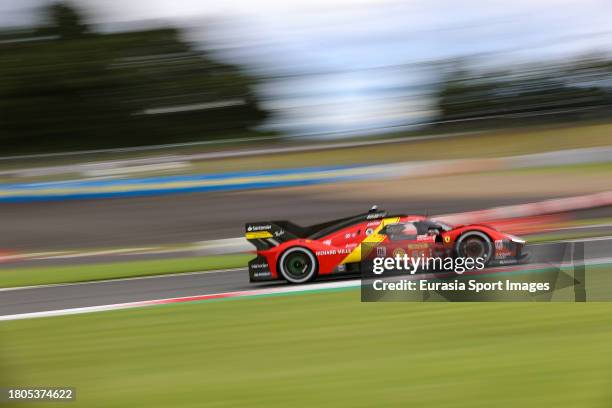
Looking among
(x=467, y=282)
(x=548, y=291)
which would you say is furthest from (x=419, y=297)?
(x=548, y=291)

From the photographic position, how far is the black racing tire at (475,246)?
23.8 ft

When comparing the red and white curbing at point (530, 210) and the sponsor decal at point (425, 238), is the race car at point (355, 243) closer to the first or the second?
the sponsor decal at point (425, 238)

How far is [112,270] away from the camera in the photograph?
10.6 meters

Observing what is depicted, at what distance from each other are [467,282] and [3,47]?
94.5ft

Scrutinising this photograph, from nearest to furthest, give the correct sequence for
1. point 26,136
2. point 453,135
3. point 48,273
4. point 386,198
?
1. point 48,273
2. point 386,198
3. point 453,135
4. point 26,136

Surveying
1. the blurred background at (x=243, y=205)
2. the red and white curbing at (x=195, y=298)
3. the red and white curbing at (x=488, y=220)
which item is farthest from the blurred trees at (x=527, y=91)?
the red and white curbing at (x=195, y=298)

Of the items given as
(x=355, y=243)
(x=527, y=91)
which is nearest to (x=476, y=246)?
(x=355, y=243)

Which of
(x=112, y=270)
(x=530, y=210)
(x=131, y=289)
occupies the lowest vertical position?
(x=112, y=270)

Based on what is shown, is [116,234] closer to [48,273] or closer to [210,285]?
[48,273]

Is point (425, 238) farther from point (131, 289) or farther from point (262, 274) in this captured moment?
point (131, 289)

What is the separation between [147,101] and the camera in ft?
98.2

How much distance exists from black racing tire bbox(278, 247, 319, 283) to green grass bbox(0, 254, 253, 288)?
228cm

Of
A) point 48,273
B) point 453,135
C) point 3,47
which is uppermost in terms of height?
point 3,47

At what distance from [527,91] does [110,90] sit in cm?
1606
